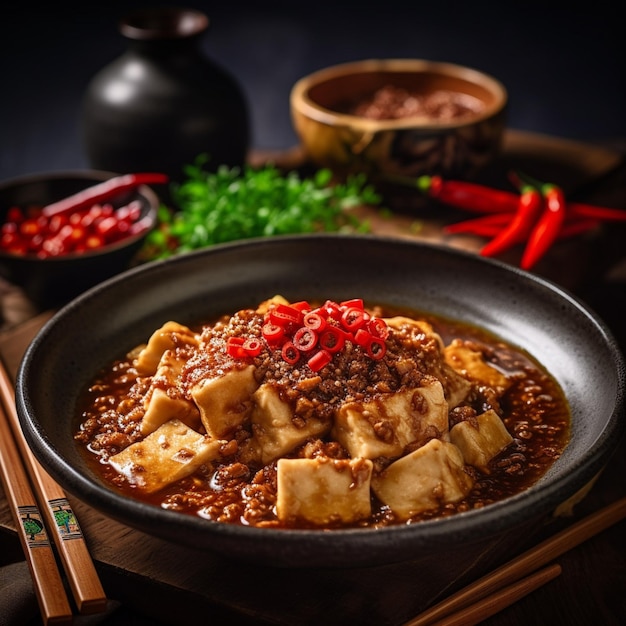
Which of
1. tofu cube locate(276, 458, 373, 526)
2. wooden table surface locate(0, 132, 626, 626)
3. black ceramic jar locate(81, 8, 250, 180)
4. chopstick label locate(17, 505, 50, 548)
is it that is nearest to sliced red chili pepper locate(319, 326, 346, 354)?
tofu cube locate(276, 458, 373, 526)

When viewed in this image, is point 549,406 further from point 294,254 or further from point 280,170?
point 280,170

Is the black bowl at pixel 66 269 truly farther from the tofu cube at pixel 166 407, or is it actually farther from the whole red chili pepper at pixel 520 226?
the whole red chili pepper at pixel 520 226

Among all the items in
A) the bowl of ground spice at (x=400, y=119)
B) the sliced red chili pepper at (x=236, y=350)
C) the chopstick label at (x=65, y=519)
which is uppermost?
the sliced red chili pepper at (x=236, y=350)

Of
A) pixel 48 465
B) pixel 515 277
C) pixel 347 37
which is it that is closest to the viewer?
pixel 48 465

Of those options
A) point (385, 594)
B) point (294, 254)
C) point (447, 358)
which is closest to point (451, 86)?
point (294, 254)

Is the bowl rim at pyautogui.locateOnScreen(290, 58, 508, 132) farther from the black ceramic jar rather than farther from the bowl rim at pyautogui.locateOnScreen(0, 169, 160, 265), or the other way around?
the bowl rim at pyautogui.locateOnScreen(0, 169, 160, 265)

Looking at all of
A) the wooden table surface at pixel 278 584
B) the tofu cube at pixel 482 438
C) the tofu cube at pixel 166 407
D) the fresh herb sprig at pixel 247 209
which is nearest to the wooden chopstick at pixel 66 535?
the wooden table surface at pixel 278 584

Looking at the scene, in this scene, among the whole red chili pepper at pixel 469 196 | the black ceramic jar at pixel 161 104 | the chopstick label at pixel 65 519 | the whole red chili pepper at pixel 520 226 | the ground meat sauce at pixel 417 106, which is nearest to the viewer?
the chopstick label at pixel 65 519
